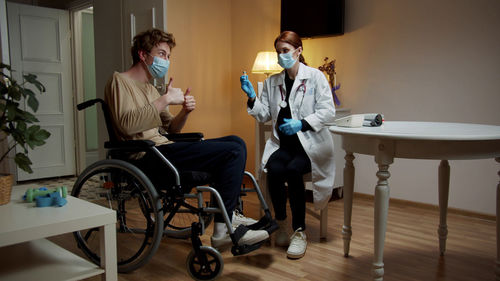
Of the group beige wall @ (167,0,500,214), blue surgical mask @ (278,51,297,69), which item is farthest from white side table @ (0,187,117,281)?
beige wall @ (167,0,500,214)

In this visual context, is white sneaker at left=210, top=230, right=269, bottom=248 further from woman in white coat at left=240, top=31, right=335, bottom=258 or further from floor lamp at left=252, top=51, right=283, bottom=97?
floor lamp at left=252, top=51, right=283, bottom=97

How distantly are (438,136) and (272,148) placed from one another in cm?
100

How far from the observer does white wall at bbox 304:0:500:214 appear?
A: 2.60 metres

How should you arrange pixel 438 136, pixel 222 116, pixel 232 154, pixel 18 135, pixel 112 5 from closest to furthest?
pixel 438 136
pixel 18 135
pixel 232 154
pixel 112 5
pixel 222 116

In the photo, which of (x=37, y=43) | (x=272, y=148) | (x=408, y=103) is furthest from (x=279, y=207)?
(x=37, y=43)

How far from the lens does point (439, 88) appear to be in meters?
2.78

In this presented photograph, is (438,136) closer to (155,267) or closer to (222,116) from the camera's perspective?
(155,267)

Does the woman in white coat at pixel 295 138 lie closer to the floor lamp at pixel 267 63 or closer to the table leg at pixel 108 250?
the table leg at pixel 108 250

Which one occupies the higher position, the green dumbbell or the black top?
the black top

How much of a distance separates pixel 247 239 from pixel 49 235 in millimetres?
746

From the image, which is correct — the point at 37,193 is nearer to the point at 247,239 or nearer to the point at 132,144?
the point at 132,144

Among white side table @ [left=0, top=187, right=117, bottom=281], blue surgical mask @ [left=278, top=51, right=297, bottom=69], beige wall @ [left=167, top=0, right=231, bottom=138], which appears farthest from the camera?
beige wall @ [left=167, top=0, right=231, bottom=138]

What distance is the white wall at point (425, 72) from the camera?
102 inches

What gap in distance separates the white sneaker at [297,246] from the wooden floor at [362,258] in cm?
3
